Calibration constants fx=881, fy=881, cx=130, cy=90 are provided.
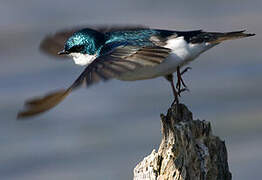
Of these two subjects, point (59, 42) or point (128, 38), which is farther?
point (59, 42)

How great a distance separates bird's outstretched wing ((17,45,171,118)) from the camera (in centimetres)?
457

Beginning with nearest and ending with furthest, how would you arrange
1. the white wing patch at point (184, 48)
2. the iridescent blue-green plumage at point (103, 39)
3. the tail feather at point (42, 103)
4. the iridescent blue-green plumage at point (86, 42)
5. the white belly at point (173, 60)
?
the tail feather at point (42, 103) → the white belly at point (173, 60) → the white wing patch at point (184, 48) → the iridescent blue-green plumage at point (103, 39) → the iridescent blue-green plumage at point (86, 42)

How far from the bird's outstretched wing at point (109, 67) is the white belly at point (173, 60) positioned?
0.24ft

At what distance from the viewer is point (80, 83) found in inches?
189

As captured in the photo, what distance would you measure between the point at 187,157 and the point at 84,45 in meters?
1.40

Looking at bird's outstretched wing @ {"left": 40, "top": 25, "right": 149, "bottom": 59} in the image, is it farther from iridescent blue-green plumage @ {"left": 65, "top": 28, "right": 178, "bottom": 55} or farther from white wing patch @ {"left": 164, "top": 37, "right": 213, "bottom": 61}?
white wing patch @ {"left": 164, "top": 37, "right": 213, "bottom": 61}

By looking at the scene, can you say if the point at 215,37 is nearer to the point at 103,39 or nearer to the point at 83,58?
the point at 103,39

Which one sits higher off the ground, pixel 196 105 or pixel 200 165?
pixel 200 165

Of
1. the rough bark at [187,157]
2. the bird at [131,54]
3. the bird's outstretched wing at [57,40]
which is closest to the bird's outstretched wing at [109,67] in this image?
the bird at [131,54]

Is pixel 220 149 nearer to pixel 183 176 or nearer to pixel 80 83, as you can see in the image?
pixel 183 176

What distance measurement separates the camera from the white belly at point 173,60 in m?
5.23

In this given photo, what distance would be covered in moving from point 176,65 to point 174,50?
10cm

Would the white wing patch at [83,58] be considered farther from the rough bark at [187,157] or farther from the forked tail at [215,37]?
the rough bark at [187,157]

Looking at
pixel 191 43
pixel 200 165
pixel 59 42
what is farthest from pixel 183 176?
pixel 59 42
